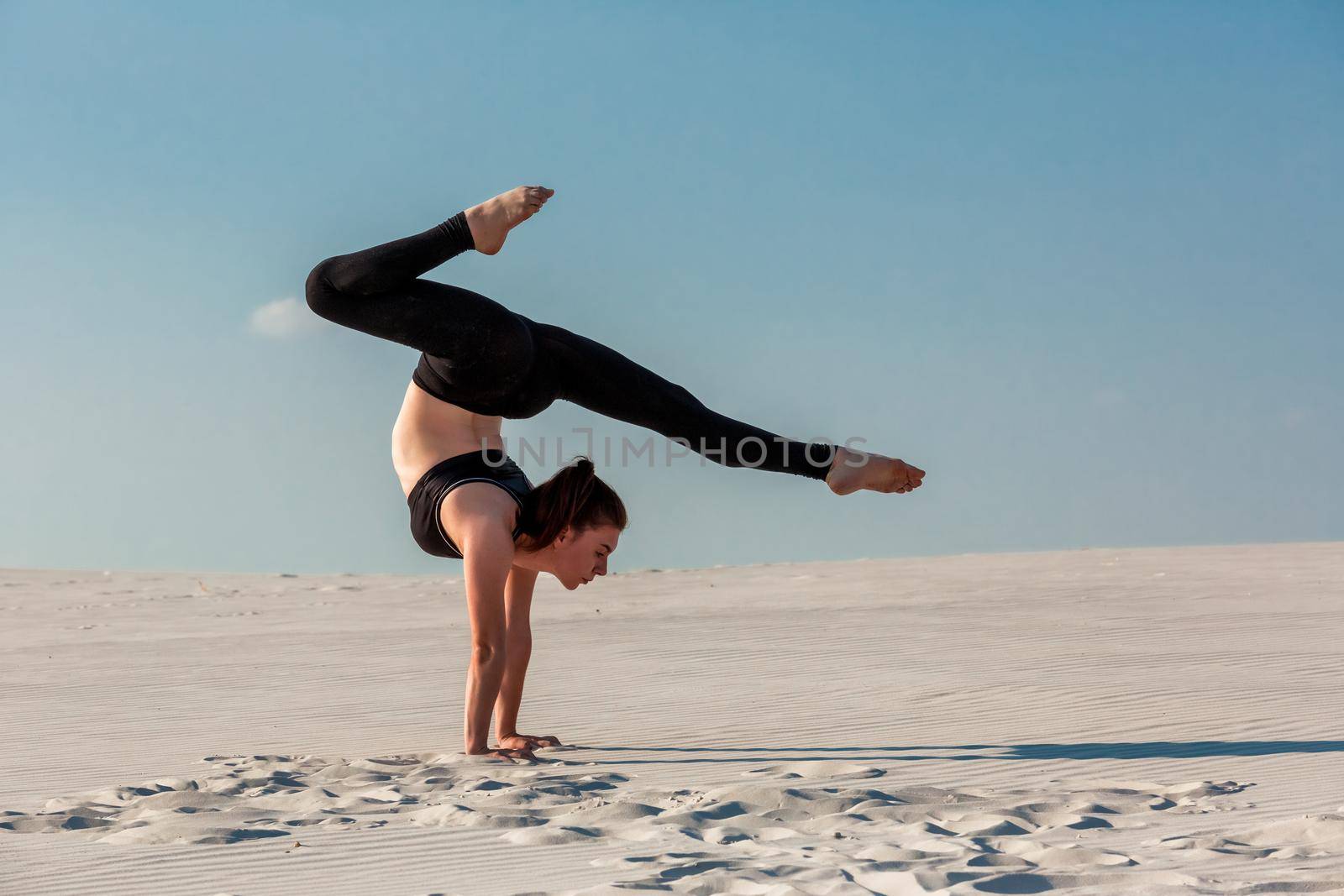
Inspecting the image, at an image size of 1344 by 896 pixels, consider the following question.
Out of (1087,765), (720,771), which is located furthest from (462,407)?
(1087,765)

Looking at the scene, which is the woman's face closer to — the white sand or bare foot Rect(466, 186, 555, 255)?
the white sand

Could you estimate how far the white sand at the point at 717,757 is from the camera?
11.7ft

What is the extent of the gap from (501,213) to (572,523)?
139 centimetres

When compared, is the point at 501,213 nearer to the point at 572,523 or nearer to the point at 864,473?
the point at 572,523

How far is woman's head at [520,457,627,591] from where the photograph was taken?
532cm

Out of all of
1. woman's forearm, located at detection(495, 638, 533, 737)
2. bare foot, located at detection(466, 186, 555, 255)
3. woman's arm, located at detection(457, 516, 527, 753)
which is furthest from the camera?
woman's forearm, located at detection(495, 638, 533, 737)

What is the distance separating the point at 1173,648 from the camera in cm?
876

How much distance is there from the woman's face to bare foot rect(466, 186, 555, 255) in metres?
1.33

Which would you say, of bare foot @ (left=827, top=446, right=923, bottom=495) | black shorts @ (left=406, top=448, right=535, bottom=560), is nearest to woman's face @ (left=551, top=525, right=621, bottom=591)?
black shorts @ (left=406, top=448, right=535, bottom=560)

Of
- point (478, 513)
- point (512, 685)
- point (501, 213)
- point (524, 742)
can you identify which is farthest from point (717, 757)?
point (501, 213)

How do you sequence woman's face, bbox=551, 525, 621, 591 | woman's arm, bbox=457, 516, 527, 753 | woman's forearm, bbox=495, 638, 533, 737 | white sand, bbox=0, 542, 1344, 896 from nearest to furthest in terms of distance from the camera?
white sand, bbox=0, 542, 1344, 896, woman's arm, bbox=457, 516, 527, 753, woman's face, bbox=551, 525, 621, 591, woman's forearm, bbox=495, 638, 533, 737

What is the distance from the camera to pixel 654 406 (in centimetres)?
519

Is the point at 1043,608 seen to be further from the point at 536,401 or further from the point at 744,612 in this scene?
the point at 536,401

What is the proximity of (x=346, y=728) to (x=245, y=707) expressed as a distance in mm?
1209
